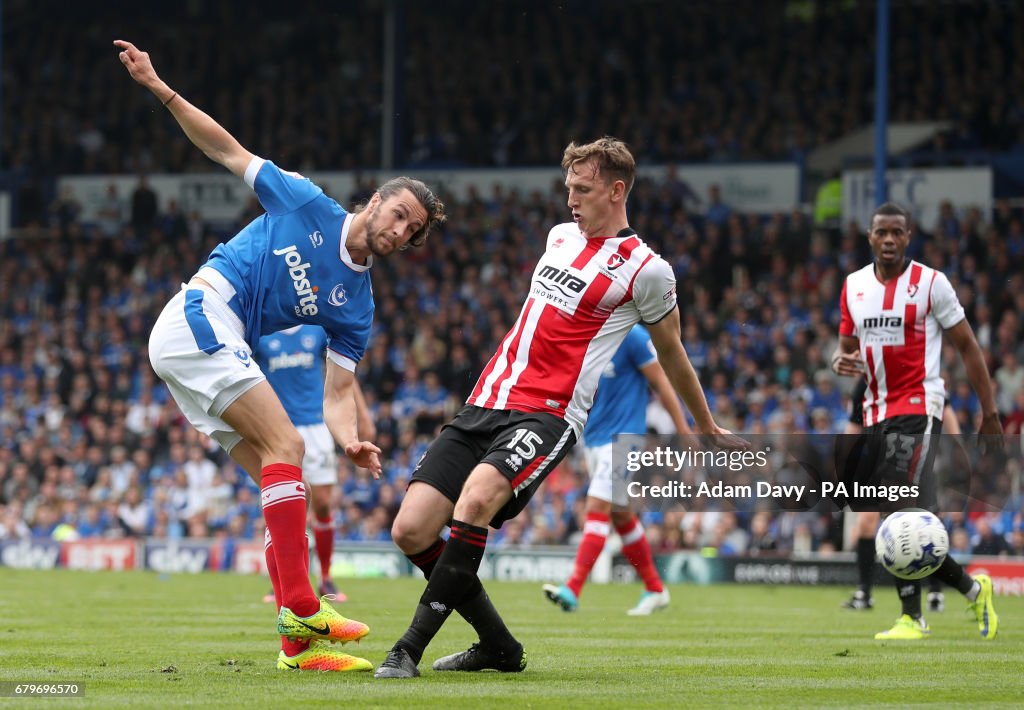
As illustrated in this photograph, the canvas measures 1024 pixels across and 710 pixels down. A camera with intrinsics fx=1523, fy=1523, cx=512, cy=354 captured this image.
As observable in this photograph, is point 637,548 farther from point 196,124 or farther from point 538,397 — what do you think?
point 196,124

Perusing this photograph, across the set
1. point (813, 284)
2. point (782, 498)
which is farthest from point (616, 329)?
point (813, 284)

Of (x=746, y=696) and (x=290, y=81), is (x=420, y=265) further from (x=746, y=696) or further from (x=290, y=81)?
(x=746, y=696)

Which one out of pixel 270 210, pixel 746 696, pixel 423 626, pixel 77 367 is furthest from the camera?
pixel 77 367

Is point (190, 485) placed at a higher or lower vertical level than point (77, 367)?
lower

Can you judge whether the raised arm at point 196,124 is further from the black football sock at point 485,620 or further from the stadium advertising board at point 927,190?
the stadium advertising board at point 927,190

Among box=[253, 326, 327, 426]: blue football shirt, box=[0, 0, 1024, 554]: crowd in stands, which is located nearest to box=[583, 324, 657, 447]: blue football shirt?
box=[253, 326, 327, 426]: blue football shirt

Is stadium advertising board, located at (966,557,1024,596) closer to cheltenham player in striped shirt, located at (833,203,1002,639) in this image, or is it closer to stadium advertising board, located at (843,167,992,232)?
cheltenham player in striped shirt, located at (833,203,1002,639)

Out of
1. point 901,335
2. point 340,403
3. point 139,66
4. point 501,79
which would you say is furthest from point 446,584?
point 501,79

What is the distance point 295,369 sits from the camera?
41.5 ft

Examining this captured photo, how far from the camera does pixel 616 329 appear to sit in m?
7.16

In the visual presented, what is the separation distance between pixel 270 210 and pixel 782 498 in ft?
12.0

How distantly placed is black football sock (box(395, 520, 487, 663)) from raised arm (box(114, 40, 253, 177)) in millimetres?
1988

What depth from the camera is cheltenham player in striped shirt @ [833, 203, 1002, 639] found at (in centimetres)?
993

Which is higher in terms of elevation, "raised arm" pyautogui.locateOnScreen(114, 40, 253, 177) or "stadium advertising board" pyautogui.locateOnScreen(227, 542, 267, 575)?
"raised arm" pyautogui.locateOnScreen(114, 40, 253, 177)
